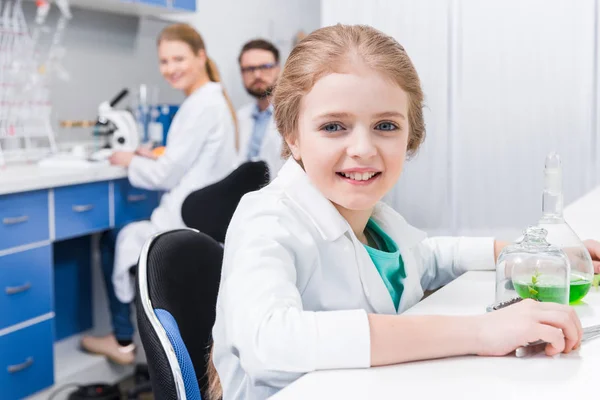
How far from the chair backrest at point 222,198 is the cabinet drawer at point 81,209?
481 millimetres

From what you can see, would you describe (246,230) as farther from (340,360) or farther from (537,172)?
(537,172)

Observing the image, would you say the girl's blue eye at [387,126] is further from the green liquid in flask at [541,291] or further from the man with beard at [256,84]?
the man with beard at [256,84]

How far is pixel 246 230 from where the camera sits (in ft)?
3.18

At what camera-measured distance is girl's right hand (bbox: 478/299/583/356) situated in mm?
814

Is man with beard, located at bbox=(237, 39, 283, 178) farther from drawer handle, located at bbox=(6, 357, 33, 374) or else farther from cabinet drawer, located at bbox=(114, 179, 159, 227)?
drawer handle, located at bbox=(6, 357, 33, 374)

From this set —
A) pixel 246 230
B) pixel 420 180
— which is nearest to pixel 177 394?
pixel 246 230

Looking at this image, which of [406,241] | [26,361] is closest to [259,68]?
[26,361]

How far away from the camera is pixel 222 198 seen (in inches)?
94.0

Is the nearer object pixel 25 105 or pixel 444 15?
pixel 25 105

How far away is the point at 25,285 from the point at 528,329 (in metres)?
1.97

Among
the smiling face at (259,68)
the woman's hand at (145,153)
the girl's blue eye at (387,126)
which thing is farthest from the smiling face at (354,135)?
the smiling face at (259,68)

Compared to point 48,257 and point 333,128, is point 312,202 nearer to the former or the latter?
point 333,128

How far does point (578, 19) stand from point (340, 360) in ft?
9.68

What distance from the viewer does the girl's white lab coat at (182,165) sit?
288 centimetres
